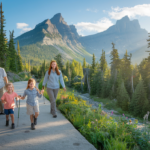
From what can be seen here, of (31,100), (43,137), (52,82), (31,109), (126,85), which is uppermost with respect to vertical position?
(52,82)

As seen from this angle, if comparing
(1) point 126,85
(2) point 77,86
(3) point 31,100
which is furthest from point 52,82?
(2) point 77,86

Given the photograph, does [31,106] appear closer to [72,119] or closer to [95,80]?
[72,119]

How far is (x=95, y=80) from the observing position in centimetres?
5009

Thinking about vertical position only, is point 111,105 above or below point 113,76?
below

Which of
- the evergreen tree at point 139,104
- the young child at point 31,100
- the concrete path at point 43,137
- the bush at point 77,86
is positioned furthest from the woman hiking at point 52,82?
the bush at point 77,86

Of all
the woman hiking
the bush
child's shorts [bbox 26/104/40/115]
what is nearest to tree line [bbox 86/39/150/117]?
the bush

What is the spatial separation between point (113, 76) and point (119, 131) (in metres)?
41.5

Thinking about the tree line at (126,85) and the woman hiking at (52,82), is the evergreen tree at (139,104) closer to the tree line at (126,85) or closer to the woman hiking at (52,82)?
the tree line at (126,85)

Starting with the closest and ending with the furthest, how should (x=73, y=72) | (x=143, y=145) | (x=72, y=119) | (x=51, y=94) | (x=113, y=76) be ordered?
1. (x=143, y=145)
2. (x=72, y=119)
3. (x=51, y=94)
4. (x=113, y=76)
5. (x=73, y=72)

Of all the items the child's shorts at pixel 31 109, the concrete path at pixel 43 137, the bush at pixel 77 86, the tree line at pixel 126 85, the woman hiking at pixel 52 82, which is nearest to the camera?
the concrete path at pixel 43 137

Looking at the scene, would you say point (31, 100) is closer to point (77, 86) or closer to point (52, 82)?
point (52, 82)

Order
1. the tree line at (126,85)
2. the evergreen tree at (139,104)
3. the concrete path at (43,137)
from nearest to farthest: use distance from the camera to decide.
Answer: the concrete path at (43,137), the evergreen tree at (139,104), the tree line at (126,85)

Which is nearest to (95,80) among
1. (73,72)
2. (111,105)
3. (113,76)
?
(113,76)

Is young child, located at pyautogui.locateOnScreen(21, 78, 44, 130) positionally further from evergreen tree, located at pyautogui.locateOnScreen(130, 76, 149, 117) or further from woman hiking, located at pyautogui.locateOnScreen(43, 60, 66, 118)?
evergreen tree, located at pyautogui.locateOnScreen(130, 76, 149, 117)
